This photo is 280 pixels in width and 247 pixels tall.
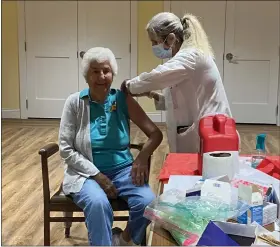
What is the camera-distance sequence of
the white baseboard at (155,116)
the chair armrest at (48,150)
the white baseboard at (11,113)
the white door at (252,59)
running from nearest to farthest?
the chair armrest at (48,150), the white door at (252,59), the white baseboard at (155,116), the white baseboard at (11,113)

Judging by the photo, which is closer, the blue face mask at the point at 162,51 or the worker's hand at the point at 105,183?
the worker's hand at the point at 105,183

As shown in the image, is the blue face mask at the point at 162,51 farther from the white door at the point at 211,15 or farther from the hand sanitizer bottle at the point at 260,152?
the white door at the point at 211,15

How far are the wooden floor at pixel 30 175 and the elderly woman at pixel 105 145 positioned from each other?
709 mm

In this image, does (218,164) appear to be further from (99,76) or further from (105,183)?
(99,76)

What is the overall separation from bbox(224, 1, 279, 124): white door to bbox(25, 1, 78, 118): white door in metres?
2.09

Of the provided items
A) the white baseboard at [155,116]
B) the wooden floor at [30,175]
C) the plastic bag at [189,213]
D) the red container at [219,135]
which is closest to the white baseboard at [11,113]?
the wooden floor at [30,175]

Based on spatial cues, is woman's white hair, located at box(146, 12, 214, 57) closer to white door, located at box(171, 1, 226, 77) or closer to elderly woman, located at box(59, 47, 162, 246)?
elderly woman, located at box(59, 47, 162, 246)

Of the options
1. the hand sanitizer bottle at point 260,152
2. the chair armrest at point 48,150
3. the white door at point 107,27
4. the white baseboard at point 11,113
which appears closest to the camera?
the hand sanitizer bottle at point 260,152

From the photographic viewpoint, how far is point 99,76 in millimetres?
2176

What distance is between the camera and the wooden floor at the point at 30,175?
2.78 meters

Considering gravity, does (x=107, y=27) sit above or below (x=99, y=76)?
above

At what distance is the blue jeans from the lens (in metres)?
1.96

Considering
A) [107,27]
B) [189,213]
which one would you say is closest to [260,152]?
[189,213]

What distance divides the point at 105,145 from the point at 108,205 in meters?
0.30
